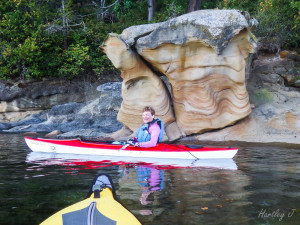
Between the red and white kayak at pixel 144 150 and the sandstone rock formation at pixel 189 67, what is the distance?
3.50 metres

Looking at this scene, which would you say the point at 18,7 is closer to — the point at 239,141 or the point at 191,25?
the point at 191,25

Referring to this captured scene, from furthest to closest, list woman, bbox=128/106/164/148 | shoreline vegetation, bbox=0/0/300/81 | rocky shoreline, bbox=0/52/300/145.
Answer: shoreline vegetation, bbox=0/0/300/81 < rocky shoreline, bbox=0/52/300/145 < woman, bbox=128/106/164/148

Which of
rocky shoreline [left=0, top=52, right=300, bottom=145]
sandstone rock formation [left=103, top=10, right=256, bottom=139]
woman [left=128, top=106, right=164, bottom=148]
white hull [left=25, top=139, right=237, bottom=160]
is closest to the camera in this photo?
white hull [left=25, top=139, right=237, bottom=160]

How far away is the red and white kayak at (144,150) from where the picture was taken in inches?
327

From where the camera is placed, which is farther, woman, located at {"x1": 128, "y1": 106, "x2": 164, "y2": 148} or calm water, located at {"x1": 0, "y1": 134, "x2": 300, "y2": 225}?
woman, located at {"x1": 128, "y1": 106, "x2": 164, "y2": 148}

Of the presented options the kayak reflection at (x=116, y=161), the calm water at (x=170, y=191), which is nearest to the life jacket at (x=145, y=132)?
the kayak reflection at (x=116, y=161)

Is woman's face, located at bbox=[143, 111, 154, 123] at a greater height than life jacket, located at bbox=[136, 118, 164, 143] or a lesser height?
greater

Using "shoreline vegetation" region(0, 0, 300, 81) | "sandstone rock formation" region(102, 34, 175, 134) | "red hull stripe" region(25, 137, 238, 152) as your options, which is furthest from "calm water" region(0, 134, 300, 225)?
"shoreline vegetation" region(0, 0, 300, 81)

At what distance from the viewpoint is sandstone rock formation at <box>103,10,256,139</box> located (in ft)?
35.6

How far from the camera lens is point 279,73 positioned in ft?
45.9

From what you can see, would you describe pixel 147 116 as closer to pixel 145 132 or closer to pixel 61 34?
pixel 145 132

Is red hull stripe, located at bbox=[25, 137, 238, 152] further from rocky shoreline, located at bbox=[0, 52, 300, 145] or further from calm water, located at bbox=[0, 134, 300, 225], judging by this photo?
rocky shoreline, located at bbox=[0, 52, 300, 145]

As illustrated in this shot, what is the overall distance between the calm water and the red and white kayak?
0.50m

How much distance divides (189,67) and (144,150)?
4012 millimetres
